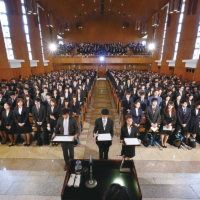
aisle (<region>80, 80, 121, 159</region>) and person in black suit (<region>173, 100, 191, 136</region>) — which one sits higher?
person in black suit (<region>173, 100, 191, 136</region>)

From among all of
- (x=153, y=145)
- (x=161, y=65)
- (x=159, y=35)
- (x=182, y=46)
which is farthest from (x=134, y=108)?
(x=159, y=35)

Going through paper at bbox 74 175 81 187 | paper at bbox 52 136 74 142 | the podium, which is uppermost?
paper at bbox 52 136 74 142

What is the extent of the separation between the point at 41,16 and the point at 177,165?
22208mm

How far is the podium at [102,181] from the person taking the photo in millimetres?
2131

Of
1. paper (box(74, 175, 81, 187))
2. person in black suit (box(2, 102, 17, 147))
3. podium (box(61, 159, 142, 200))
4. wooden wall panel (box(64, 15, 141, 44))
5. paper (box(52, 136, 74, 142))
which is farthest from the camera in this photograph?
wooden wall panel (box(64, 15, 141, 44))

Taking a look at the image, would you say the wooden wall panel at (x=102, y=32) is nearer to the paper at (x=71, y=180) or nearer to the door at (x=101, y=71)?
the door at (x=101, y=71)

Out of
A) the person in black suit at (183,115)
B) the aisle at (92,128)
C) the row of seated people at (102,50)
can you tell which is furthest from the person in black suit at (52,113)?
the row of seated people at (102,50)

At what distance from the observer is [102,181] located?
2402mm

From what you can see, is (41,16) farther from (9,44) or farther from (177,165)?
(177,165)

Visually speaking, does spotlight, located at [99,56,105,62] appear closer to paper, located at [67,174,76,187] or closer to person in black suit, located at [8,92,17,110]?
person in black suit, located at [8,92,17,110]

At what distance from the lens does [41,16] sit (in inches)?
731

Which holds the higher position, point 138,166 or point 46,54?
point 46,54

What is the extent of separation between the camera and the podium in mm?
2131

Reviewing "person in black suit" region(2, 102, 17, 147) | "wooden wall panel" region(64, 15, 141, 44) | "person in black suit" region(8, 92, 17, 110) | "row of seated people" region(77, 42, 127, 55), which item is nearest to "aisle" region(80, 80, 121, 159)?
"person in black suit" region(2, 102, 17, 147)
